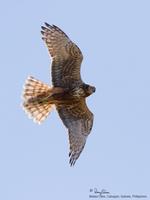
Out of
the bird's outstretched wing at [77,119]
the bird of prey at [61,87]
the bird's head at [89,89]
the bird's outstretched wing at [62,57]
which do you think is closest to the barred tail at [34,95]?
the bird of prey at [61,87]

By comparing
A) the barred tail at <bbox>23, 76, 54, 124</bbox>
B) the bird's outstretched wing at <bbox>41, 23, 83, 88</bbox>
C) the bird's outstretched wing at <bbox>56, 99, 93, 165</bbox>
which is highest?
the bird's outstretched wing at <bbox>41, 23, 83, 88</bbox>

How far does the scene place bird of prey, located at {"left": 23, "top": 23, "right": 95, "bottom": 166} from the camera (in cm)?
898

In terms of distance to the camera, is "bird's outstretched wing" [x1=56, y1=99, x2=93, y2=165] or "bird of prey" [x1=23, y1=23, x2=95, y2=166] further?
"bird's outstretched wing" [x1=56, y1=99, x2=93, y2=165]

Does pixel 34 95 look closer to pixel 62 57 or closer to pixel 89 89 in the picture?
pixel 62 57

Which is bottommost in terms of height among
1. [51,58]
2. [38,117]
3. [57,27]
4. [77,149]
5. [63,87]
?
[77,149]

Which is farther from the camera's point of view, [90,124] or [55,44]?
[90,124]

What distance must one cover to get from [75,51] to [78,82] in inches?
27.9

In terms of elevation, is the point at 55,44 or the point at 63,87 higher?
the point at 55,44

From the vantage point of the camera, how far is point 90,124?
967 centimetres

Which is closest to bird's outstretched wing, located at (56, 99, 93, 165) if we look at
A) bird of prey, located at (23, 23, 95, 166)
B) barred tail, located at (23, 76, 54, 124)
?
bird of prey, located at (23, 23, 95, 166)

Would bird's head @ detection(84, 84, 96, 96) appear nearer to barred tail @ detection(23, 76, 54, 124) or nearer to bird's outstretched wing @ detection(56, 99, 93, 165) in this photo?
bird's outstretched wing @ detection(56, 99, 93, 165)

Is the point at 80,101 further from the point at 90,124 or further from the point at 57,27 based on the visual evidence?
the point at 57,27

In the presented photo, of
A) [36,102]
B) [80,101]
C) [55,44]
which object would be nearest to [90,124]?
[80,101]

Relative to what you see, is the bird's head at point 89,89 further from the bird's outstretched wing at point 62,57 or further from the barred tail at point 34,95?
the barred tail at point 34,95
